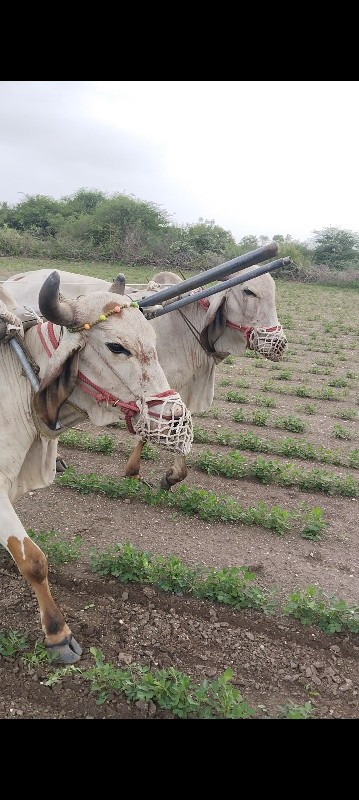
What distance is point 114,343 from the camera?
129 inches

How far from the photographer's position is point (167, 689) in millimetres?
3201

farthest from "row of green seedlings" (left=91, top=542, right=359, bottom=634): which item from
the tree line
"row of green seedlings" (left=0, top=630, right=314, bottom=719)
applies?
the tree line

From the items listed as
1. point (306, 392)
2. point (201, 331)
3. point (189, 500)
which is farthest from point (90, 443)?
point (306, 392)

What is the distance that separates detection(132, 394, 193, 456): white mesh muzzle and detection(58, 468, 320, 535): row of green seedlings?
2.49m

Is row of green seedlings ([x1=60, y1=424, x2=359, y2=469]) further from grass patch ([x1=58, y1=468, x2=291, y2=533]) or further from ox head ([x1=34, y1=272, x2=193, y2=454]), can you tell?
ox head ([x1=34, y1=272, x2=193, y2=454])

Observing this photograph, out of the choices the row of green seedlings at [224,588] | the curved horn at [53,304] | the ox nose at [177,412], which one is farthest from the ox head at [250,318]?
the curved horn at [53,304]

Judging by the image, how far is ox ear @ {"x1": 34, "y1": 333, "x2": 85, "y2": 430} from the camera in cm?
330

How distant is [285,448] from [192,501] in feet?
7.16

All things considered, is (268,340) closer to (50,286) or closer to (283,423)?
(50,286)

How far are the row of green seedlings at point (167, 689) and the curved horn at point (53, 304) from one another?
193 cm

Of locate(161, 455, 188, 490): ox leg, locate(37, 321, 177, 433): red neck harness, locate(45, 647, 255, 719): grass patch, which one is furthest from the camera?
locate(161, 455, 188, 490): ox leg

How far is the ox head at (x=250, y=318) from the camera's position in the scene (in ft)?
17.6

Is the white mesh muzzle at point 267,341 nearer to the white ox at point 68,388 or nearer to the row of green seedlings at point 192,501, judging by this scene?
the row of green seedlings at point 192,501

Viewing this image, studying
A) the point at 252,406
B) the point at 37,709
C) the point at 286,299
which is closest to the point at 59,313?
the point at 37,709
